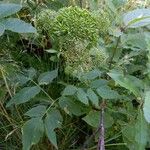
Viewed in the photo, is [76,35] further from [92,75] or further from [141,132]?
[141,132]

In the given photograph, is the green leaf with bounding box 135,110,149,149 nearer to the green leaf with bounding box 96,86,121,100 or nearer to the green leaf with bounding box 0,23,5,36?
the green leaf with bounding box 96,86,121,100

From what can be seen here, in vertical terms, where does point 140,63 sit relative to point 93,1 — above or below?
below

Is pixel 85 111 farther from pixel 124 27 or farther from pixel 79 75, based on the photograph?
pixel 124 27

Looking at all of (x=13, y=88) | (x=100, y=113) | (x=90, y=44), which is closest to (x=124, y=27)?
(x=90, y=44)

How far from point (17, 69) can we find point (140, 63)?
0.33 metres

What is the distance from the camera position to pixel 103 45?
98 cm

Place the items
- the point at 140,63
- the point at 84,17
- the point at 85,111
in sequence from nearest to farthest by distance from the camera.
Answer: the point at 84,17, the point at 85,111, the point at 140,63

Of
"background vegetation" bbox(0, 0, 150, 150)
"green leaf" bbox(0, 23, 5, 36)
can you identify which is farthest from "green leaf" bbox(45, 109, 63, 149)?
"green leaf" bbox(0, 23, 5, 36)

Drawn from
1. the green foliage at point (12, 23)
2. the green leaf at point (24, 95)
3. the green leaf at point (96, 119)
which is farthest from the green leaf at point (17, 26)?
the green leaf at point (96, 119)

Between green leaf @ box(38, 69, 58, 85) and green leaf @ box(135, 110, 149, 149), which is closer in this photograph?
green leaf @ box(135, 110, 149, 149)

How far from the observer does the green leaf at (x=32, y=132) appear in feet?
2.65

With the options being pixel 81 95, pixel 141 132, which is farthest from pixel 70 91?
pixel 141 132

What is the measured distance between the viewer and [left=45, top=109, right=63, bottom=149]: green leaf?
2.60 ft

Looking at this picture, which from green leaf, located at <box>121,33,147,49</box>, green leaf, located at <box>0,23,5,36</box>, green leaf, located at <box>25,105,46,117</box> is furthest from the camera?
green leaf, located at <box>121,33,147,49</box>
